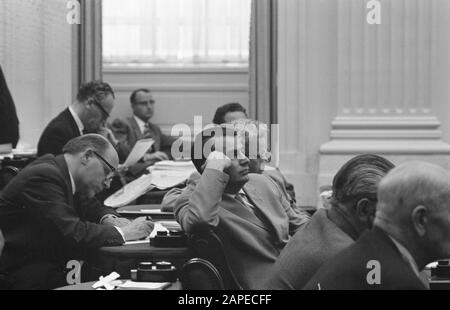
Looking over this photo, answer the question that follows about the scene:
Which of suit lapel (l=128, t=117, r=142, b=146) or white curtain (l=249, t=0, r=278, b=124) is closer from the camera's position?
white curtain (l=249, t=0, r=278, b=124)

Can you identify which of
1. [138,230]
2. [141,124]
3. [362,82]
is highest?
[362,82]

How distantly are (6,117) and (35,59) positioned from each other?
1940 mm

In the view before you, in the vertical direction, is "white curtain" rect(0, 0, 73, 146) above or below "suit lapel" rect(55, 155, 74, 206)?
above

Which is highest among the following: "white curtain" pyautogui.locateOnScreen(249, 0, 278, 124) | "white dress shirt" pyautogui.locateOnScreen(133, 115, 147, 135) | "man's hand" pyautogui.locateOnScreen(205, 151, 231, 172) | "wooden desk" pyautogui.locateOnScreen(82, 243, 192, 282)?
"white curtain" pyautogui.locateOnScreen(249, 0, 278, 124)

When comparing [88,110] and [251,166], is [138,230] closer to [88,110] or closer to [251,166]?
[251,166]

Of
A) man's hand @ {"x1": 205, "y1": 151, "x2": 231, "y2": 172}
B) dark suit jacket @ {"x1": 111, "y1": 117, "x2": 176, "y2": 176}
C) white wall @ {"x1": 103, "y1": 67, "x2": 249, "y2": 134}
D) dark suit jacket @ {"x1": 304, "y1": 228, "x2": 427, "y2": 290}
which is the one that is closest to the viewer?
dark suit jacket @ {"x1": 304, "y1": 228, "x2": 427, "y2": 290}

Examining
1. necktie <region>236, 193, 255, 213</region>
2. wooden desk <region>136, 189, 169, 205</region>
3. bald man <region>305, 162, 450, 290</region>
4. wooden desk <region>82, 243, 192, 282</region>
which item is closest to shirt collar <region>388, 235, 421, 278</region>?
bald man <region>305, 162, 450, 290</region>

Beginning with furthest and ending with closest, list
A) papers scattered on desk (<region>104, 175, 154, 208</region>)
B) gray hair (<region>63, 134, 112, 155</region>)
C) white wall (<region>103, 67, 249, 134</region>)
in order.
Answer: white wall (<region>103, 67, 249, 134</region>) < papers scattered on desk (<region>104, 175, 154, 208</region>) < gray hair (<region>63, 134, 112, 155</region>)

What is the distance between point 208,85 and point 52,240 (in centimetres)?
554

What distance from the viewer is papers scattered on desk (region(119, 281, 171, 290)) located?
114 inches

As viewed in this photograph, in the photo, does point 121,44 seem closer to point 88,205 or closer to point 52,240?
point 88,205

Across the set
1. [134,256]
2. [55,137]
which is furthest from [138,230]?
[55,137]

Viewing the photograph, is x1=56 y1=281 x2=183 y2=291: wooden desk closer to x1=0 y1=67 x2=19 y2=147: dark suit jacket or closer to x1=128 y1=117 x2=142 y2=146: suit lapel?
x1=0 y1=67 x2=19 y2=147: dark suit jacket

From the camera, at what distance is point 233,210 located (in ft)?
12.2
